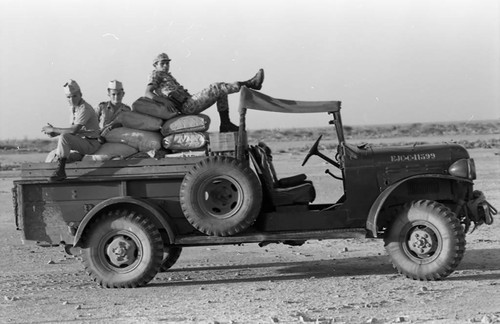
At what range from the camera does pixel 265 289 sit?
10.4m

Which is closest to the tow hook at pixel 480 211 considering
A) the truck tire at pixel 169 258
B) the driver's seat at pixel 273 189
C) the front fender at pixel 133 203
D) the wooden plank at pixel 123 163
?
the driver's seat at pixel 273 189

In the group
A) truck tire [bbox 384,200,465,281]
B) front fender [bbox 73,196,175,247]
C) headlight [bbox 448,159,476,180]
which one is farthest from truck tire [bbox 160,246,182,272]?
headlight [bbox 448,159,476,180]

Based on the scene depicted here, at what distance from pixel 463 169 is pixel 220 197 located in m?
2.87

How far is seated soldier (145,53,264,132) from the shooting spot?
35.9ft

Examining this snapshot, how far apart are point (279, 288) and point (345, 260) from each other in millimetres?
2680

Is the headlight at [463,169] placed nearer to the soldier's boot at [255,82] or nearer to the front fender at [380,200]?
the front fender at [380,200]

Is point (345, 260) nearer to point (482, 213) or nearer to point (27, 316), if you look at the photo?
point (482, 213)

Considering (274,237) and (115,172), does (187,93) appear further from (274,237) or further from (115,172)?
(274,237)

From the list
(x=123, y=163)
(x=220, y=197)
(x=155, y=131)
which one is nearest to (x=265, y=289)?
(x=220, y=197)

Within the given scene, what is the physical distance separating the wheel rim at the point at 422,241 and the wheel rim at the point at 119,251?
3.19 meters

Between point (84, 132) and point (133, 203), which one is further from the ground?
point (84, 132)

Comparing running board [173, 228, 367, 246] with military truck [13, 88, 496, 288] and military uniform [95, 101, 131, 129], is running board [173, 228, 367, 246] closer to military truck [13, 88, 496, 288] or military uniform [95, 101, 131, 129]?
military truck [13, 88, 496, 288]

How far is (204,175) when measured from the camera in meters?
10.3

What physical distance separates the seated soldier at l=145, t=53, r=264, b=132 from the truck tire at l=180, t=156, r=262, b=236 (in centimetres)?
89
